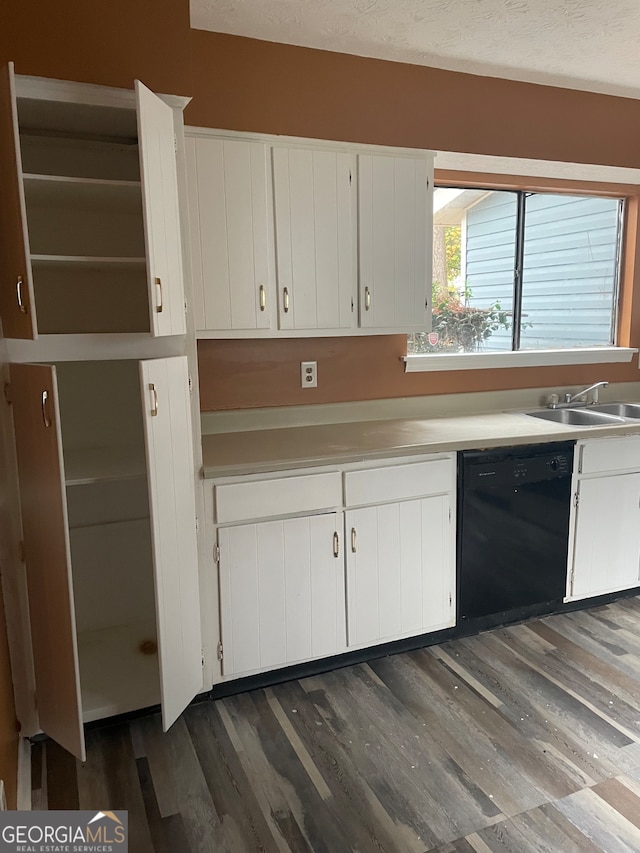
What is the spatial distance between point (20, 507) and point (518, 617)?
2185 mm

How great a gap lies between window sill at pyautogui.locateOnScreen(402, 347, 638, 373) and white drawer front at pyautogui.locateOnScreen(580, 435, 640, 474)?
2.37 feet

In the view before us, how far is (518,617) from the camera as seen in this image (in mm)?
2873

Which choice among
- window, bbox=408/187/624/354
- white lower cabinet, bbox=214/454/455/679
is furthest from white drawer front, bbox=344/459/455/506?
window, bbox=408/187/624/354

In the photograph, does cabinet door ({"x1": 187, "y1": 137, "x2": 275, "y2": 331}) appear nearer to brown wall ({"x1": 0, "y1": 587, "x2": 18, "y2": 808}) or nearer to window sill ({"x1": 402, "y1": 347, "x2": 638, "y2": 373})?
window sill ({"x1": 402, "y1": 347, "x2": 638, "y2": 373})

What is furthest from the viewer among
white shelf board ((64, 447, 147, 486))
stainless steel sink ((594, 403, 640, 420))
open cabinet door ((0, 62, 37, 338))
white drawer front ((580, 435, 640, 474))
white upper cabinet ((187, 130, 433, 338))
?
stainless steel sink ((594, 403, 640, 420))

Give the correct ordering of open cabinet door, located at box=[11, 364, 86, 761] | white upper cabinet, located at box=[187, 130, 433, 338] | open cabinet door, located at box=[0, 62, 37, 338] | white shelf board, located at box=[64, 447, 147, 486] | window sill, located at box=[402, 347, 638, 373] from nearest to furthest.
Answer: open cabinet door, located at box=[0, 62, 37, 338] < open cabinet door, located at box=[11, 364, 86, 761] < white shelf board, located at box=[64, 447, 147, 486] < white upper cabinet, located at box=[187, 130, 433, 338] < window sill, located at box=[402, 347, 638, 373]

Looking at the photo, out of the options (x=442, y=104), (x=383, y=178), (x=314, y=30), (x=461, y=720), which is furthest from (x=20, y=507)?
(x=442, y=104)

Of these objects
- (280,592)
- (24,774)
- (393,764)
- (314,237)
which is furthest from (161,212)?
(393,764)

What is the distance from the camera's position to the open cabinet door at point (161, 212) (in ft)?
5.74

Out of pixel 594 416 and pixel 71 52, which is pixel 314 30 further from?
pixel 594 416

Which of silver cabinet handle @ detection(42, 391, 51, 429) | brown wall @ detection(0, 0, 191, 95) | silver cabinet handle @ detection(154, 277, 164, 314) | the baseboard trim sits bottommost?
the baseboard trim

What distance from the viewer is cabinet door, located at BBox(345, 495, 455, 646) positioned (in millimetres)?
2459

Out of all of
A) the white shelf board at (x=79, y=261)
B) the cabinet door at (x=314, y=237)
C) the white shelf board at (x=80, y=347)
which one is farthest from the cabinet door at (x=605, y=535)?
the white shelf board at (x=79, y=261)

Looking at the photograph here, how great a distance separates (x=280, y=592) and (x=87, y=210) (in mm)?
1606
